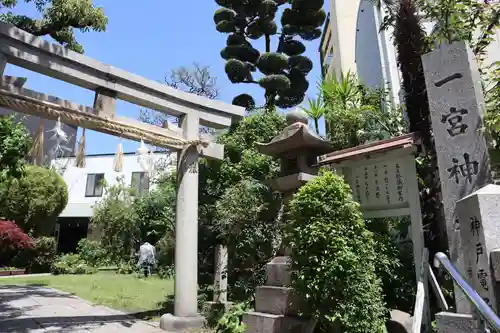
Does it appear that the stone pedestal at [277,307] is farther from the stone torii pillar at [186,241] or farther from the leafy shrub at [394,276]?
the leafy shrub at [394,276]

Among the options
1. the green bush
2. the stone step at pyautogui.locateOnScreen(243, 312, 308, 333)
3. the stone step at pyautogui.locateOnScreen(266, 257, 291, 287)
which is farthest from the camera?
the stone step at pyautogui.locateOnScreen(266, 257, 291, 287)

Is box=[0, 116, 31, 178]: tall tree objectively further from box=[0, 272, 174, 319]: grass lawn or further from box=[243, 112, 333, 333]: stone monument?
box=[243, 112, 333, 333]: stone monument

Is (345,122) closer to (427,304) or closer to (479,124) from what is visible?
(479,124)

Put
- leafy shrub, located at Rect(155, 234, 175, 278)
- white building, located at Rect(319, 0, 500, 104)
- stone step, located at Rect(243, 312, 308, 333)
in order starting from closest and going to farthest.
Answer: stone step, located at Rect(243, 312, 308, 333)
white building, located at Rect(319, 0, 500, 104)
leafy shrub, located at Rect(155, 234, 175, 278)

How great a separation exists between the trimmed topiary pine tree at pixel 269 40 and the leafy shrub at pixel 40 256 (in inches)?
487

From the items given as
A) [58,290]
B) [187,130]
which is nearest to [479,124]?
[187,130]

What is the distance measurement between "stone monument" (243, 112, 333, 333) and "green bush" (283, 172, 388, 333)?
513 millimetres

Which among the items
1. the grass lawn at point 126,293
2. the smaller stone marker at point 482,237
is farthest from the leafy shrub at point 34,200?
the smaller stone marker at point 482,237

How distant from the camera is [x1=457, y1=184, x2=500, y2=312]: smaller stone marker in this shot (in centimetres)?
427

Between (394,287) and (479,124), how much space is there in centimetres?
312

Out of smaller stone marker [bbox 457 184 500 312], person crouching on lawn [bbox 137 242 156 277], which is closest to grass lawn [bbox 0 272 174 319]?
person crouching on lawn [bbox 137 242 156 277]

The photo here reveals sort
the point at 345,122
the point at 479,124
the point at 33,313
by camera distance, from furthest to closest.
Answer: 1. the point at 345,122
2. the point at 33,313
3. the point at 479,124

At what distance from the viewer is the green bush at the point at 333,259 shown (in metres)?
5.19

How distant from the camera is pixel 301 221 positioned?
18.8ft
